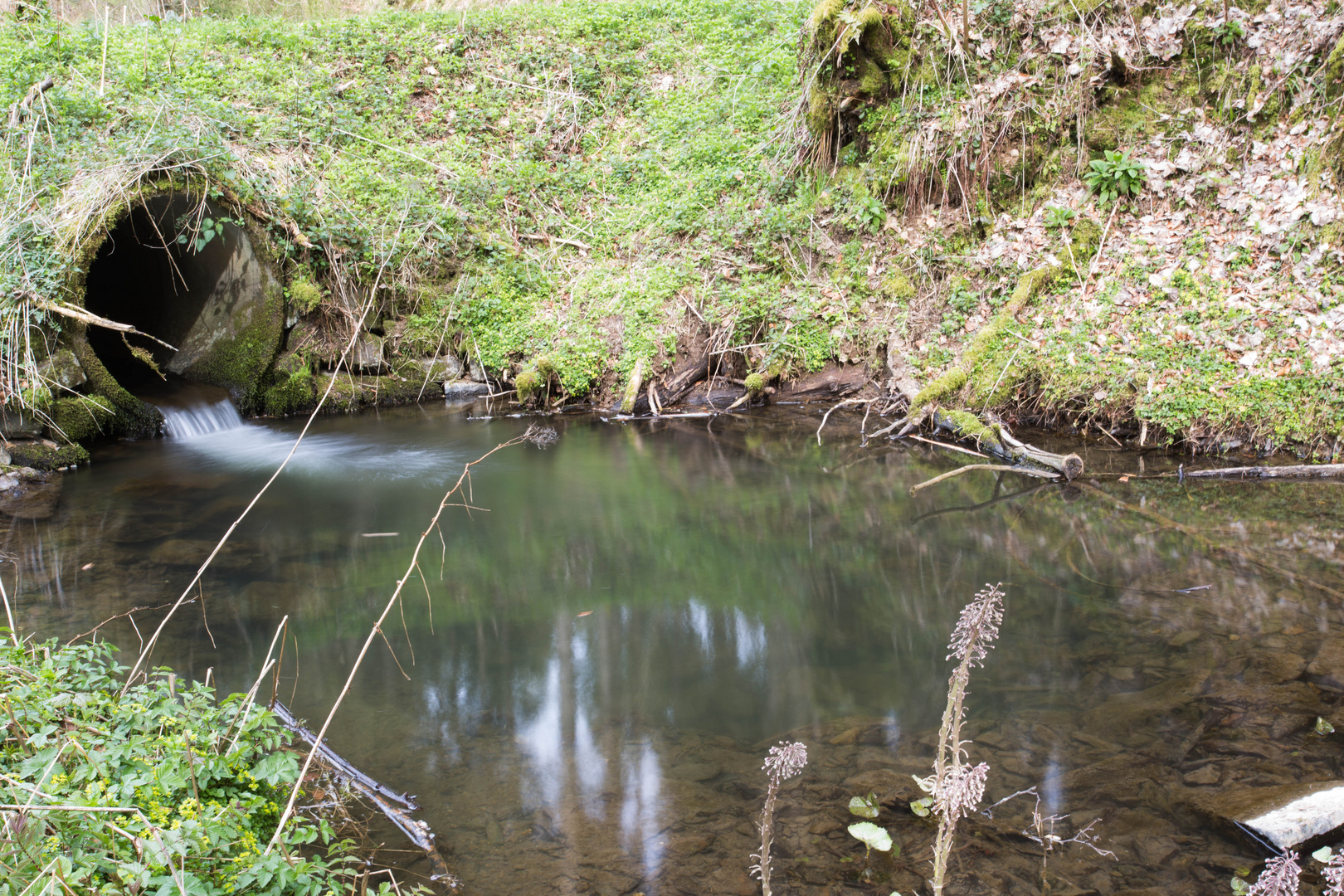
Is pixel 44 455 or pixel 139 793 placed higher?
pixel 44 455

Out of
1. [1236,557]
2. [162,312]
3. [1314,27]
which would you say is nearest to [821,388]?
[1236,557]

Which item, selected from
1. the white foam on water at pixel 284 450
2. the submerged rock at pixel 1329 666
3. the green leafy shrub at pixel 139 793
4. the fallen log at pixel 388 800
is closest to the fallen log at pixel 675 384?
the white foam on water at pixel 284 450

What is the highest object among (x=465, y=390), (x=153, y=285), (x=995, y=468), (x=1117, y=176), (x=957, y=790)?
(x=1117, y=176)

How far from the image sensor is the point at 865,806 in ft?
9.70

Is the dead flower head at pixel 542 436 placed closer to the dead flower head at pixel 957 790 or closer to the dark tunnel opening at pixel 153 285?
the dark tunnel opening at pixel 153 285

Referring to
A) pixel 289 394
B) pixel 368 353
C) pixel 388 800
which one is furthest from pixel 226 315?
pixel 388 800

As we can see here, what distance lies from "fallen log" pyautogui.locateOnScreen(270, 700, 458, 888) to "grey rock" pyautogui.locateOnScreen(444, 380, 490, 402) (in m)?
7.68

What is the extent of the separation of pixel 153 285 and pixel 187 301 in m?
0.70

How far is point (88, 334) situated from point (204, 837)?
34.6ft

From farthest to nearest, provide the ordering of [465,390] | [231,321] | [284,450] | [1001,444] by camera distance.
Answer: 1. [465,390]
2. [231,321]
3. [284,450]
4. [1001,444]

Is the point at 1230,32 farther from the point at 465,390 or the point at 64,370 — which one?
the point at 64,370

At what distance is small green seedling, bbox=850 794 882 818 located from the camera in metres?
2.92

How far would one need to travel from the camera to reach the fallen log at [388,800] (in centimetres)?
274

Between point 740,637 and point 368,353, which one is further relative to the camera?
point 368,353
